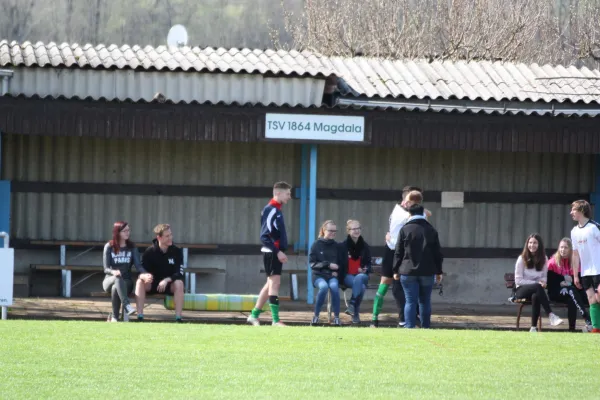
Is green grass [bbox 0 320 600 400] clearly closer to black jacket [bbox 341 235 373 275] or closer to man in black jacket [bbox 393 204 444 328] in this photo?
man in black jacket [bbox 393 204 444 328]

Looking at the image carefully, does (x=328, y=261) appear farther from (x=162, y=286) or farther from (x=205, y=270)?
(x=205, y=270)

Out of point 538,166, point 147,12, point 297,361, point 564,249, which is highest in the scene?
point 147,12

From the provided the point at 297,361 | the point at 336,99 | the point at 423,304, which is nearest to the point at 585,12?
the point at 336,99

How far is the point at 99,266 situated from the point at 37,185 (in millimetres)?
1647

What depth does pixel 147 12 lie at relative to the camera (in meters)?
67.8

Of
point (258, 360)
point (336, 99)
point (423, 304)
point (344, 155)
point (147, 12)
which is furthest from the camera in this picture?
point (147, 12)

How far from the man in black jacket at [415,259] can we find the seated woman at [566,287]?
218 cm

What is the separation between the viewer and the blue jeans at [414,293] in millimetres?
13305

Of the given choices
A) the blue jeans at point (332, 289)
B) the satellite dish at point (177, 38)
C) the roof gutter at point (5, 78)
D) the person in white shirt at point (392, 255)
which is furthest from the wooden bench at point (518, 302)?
the satellite dish at point (177, 38)

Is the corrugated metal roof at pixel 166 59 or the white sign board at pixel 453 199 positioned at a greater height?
the corrugated metal roof at pixel 166 59

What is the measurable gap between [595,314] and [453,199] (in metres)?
4.69

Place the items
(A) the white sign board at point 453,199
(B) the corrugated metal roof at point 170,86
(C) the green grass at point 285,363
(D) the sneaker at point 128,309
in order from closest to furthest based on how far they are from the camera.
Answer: (C) the green grass at point 285,363, (D) the sneaker at point 128,309, (B) the corrugated metal roof at point 170,86, (A) the white sign board at point 453,199

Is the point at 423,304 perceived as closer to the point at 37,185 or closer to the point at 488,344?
the point at 488,344

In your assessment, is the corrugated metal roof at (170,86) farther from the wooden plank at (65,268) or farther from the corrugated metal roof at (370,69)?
the wooden plank at (65,268)
